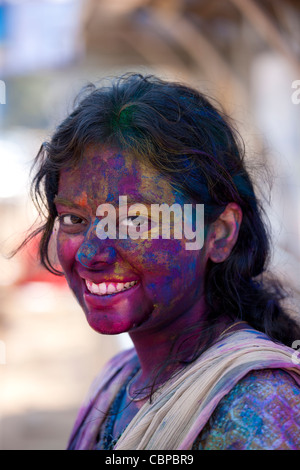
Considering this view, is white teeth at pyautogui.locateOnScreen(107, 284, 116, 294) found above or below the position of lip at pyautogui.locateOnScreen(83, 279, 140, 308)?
above

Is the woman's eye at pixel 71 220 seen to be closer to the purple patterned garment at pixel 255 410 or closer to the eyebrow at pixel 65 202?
the eyebrow at pixel 65 202

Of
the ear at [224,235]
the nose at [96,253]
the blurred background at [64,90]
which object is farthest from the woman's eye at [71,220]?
the blurred background at [64,90]

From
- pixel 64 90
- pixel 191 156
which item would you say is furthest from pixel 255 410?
pixel 64 90

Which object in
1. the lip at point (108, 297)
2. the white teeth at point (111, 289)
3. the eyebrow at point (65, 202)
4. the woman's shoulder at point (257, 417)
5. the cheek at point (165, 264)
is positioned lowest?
the woman's shoulder at point (257, 417)

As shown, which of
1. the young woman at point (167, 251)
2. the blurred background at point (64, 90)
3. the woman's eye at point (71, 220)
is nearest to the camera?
the young woman at point (167, 251)

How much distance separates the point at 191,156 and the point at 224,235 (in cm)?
23

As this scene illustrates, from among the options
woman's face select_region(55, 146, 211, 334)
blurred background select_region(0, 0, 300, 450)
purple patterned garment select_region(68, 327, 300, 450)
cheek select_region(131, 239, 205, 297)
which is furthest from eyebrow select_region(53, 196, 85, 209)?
blurred background select_region(0, 0, 300, 450)

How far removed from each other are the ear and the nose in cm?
26

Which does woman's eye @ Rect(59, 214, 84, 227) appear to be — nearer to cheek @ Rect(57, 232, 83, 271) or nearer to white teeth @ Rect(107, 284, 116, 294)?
cheek @ Rect(57, 232, 83, 271)

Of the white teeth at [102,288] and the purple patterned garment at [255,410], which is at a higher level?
the white teeth at [102,288]

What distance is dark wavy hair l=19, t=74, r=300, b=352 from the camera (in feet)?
4.33

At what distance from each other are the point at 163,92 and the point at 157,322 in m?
0.56

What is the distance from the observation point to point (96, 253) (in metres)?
1.29

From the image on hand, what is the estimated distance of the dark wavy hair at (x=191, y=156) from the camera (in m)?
1.32
